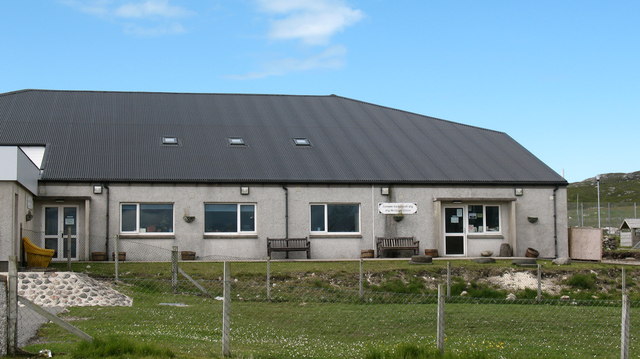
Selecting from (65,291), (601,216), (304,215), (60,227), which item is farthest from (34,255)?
(601,216)

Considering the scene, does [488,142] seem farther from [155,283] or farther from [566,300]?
[155,283]

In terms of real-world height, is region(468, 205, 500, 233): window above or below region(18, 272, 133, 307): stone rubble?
above

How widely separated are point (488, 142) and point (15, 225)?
73.7 ft

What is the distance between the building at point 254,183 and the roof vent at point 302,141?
5 cm

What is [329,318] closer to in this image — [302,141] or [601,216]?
[302,141]

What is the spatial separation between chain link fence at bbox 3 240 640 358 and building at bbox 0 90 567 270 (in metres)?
1.43

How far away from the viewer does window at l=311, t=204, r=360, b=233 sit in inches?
1266

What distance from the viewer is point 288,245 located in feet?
103

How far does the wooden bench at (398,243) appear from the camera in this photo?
105 ft

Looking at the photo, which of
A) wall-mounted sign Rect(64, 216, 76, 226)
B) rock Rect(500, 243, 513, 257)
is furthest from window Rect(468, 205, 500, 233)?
wall-mounted sign Rect(64, 216, 76, 226)

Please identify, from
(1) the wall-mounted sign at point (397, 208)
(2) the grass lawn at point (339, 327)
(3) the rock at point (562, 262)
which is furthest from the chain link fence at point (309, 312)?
(1) the wall-mounted sign at point (397, 208)

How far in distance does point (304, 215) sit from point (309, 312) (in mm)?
12877

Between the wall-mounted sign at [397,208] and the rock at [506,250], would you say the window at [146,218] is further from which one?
the rock at [506,250]

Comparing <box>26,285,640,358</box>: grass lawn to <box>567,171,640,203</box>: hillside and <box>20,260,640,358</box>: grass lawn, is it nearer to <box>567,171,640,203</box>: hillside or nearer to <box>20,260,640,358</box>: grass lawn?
<box>20,260,640,358</box>: grass lawn
